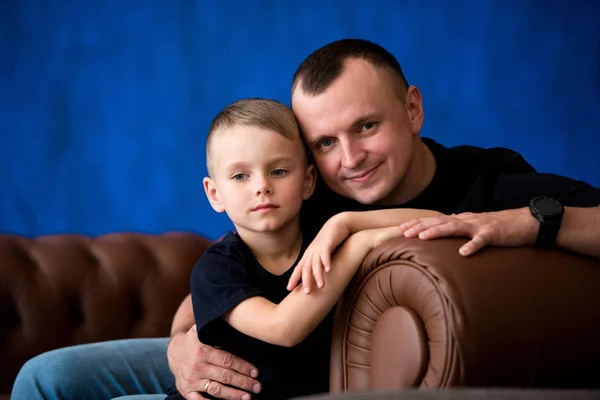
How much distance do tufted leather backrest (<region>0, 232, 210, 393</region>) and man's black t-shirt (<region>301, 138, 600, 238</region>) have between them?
1.08m

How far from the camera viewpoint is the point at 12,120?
3.23m

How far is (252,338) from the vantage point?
1.60 meters

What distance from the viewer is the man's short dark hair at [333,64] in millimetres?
1894

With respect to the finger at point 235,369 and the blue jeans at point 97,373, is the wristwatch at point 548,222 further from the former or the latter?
the blue jeans at point 97,373

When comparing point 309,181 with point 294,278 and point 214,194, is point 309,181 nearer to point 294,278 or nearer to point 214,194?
point 214,194

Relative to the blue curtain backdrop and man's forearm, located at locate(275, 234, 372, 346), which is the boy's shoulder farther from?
the blue curtain backdrop

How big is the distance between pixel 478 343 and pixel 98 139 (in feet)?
8.27

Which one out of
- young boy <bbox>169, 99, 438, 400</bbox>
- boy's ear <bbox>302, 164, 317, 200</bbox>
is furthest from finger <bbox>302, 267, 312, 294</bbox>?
boy's ear <bbox>302, 164, 317, 200</bbox>

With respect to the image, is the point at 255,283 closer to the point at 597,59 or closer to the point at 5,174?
the point at 5,174

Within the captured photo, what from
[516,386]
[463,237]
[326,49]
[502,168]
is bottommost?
[516,386]

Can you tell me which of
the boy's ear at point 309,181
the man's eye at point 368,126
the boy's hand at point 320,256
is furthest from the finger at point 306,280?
the man's eye at point 368,126

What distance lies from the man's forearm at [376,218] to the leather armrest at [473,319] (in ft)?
0.60

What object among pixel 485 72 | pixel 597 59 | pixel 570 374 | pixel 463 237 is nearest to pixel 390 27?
pixel 485 72

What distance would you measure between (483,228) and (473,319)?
261 millimetres
